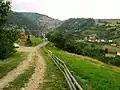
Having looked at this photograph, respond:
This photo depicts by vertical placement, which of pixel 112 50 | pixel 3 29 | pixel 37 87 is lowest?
pixel 112 50

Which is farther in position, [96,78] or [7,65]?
[7,65]

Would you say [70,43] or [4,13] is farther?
[70,43]

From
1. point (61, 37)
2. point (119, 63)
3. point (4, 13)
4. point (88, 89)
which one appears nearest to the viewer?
point (88, 89)

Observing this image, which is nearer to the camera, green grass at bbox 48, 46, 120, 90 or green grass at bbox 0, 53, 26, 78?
green grass at bbox 48, 46, 120, 90

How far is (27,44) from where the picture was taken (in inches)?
5027

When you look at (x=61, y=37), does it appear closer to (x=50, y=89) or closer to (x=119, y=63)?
(x=119, y=63)

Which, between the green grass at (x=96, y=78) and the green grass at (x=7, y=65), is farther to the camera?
the green grass at (x=7, y=65)

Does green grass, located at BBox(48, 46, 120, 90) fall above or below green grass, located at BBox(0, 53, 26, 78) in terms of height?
above

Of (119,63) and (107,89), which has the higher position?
(107,89)

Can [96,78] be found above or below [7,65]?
above

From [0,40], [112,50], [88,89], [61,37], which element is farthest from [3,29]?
[112,50]

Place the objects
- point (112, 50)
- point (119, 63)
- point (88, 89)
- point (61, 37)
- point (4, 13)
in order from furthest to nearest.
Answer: point (112, 50) → point (61, 37) → point (119, 63) → point (4, 13) → point (88, 89)

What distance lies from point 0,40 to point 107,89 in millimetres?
18717

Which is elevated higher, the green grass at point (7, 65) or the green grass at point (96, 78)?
the green grass at point (96, 78)
